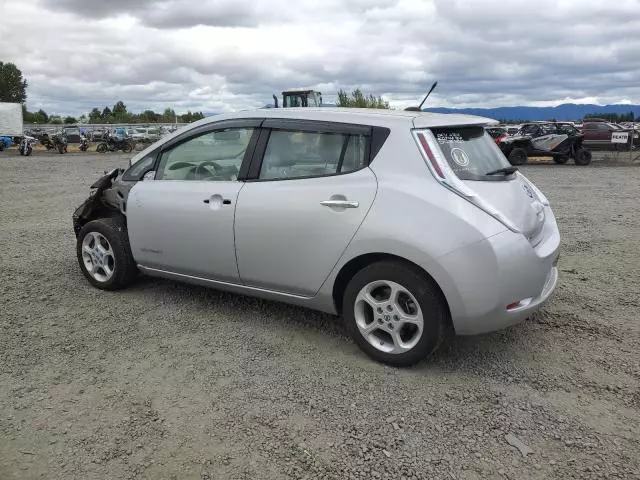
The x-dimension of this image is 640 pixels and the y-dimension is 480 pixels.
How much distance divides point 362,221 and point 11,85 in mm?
93499

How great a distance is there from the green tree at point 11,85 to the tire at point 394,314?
9058 centimetres

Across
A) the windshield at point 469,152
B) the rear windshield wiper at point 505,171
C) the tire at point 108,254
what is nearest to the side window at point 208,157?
the tire at point 108,254

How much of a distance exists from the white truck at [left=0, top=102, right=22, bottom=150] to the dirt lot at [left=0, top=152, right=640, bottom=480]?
122 feet

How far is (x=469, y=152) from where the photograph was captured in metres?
3.61

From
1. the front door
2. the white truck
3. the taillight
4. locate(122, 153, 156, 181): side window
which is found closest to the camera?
the taillight

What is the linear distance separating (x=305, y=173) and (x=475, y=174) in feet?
3.67

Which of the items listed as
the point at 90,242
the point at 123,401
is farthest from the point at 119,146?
the point at 123,401

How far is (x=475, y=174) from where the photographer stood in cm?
345

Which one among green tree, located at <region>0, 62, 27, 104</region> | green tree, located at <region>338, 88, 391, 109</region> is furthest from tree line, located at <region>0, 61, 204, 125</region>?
green tree, located at <region>338, 88, 391, 109</region>

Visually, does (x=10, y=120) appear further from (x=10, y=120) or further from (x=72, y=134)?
(x=72, y=134)

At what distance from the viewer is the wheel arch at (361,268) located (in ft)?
10.8

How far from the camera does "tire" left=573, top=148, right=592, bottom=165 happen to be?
19828 millimetres

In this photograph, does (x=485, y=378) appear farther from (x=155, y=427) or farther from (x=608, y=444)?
(x=155, y=427)

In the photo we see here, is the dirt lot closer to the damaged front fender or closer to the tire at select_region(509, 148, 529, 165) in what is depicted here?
the damaged front fender
